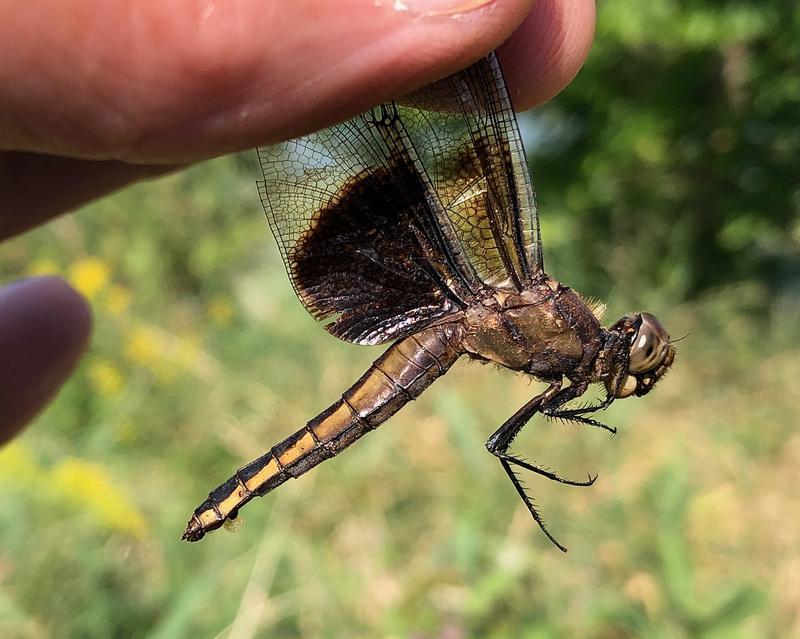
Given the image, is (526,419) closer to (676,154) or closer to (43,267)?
(43,267)

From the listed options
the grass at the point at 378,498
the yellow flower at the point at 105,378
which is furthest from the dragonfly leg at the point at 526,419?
the yellow flower at the point at 105,378

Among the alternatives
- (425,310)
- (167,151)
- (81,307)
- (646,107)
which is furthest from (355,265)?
(646,107)

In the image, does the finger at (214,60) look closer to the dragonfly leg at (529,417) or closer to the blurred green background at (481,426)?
the dragonfly leg at (529,417)

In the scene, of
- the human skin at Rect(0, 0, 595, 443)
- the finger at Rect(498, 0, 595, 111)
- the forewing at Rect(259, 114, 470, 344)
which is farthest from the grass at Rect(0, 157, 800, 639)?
the human skin at Rect(0, 0, 595, 443)

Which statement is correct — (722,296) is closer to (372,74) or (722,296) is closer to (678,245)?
(678,245)

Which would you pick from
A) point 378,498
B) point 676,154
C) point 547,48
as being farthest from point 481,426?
point 676,154
